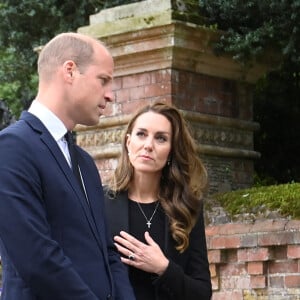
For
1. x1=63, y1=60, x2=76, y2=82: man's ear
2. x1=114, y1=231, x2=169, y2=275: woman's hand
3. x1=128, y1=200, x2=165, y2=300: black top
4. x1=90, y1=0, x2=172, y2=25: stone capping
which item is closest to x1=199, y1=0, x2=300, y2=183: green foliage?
x1=90, y1=0, x2=172, y2=25: stone capping

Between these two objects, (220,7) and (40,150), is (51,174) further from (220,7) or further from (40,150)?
(220,7)

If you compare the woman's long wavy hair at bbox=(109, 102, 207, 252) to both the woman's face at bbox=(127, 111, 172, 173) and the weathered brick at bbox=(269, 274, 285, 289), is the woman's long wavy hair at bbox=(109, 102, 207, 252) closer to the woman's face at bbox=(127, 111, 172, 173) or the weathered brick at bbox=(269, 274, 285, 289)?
the woman's face at bbox=(127, 111, 172, 173)

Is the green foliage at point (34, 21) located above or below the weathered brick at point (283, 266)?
above

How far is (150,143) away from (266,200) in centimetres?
218

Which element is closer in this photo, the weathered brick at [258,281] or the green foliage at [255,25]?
the weathered brick at [258,281]

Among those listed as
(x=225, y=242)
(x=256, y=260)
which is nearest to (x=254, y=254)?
(x=256, y=260)

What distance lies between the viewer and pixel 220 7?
773 cm

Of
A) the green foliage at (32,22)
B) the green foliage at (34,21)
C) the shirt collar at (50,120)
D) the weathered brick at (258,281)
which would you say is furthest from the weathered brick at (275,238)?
the green foliage at (32,22)

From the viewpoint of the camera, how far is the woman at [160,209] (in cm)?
438

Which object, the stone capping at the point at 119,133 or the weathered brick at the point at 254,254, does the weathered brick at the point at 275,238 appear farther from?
the stone capping at the point at 119,133

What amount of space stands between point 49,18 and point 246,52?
9.57 ft

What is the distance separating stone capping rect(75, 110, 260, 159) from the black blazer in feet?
10.3

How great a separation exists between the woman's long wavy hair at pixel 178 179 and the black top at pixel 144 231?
0.20 feet

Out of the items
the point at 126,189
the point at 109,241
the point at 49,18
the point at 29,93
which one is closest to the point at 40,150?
the point at 109,241
